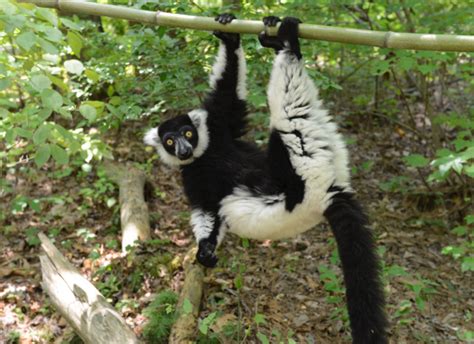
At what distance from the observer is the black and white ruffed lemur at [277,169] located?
3127 millimetres

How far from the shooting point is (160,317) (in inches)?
181

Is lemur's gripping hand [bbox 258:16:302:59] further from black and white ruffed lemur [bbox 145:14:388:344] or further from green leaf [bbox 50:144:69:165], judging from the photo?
green leaf [bbox 50:144:69:165]

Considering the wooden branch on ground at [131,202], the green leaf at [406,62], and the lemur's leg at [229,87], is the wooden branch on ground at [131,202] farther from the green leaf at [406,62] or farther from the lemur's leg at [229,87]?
the green leaf at [406,62]

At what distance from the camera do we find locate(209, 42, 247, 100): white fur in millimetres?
4168

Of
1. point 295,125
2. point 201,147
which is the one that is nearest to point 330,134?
point 295,125

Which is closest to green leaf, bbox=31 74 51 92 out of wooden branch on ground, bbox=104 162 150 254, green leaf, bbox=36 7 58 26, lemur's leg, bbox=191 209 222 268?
green leaf, bbox=36 7 58 26

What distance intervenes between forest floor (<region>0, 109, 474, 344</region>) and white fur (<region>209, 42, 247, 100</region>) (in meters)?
1.56

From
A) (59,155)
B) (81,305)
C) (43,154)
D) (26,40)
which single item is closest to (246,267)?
(81,305)

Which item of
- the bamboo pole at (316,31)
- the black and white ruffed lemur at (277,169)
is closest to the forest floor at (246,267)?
the black and white ruffed lemur at (277,169)

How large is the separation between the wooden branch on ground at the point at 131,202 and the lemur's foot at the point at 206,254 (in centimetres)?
178

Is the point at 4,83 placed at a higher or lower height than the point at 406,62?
higher

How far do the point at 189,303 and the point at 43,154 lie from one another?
160 centimetres

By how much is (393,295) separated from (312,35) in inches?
121

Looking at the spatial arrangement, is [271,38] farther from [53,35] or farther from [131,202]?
[131,202]
